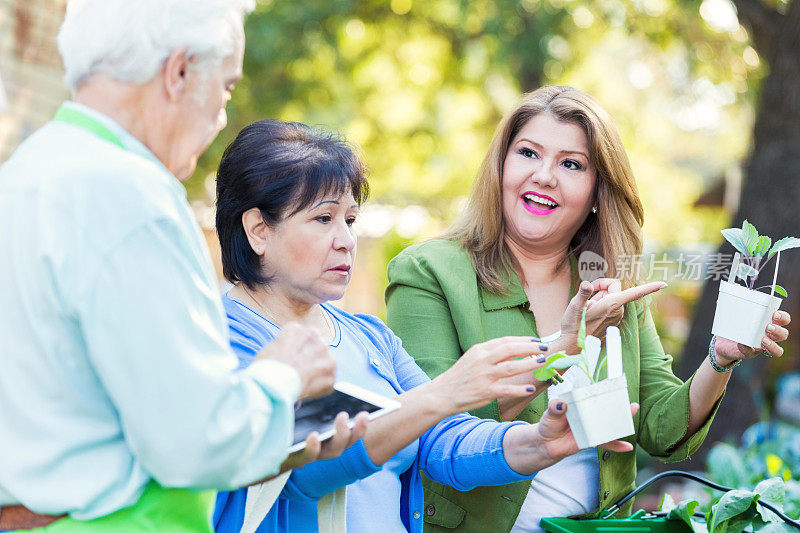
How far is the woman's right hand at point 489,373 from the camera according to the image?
1.71 m

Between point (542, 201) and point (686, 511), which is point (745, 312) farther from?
point (542, 201)

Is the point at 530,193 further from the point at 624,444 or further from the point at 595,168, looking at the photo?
the point at 624,444

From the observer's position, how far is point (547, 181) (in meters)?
2.48

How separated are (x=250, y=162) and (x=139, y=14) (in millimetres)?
771

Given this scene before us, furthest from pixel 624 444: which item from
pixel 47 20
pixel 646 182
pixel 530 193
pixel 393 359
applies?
pixel 646 182

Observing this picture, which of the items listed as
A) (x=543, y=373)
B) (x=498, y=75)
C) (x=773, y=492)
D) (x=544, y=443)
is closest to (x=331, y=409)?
(x=543, y=373)

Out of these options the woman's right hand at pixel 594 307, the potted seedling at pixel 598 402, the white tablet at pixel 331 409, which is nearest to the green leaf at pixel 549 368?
the potted seedling at pixel 598 402

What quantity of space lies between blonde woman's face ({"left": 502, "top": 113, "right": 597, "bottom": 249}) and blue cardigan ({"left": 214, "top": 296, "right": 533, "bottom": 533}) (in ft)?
1.91

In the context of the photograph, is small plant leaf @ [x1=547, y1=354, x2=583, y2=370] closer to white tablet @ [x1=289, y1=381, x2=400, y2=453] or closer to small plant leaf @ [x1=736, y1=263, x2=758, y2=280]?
white tablet @ [x1=289, y1=381, x2=400, y2=453]

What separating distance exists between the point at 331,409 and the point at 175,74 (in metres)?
0.70

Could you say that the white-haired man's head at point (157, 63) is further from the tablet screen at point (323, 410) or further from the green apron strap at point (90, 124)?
the tablet screen at point (323, 410)

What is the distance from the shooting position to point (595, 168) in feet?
Answer: 8.43

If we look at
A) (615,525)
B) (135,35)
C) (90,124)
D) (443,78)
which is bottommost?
(443,78)

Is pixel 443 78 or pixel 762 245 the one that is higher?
pixel 762 245
